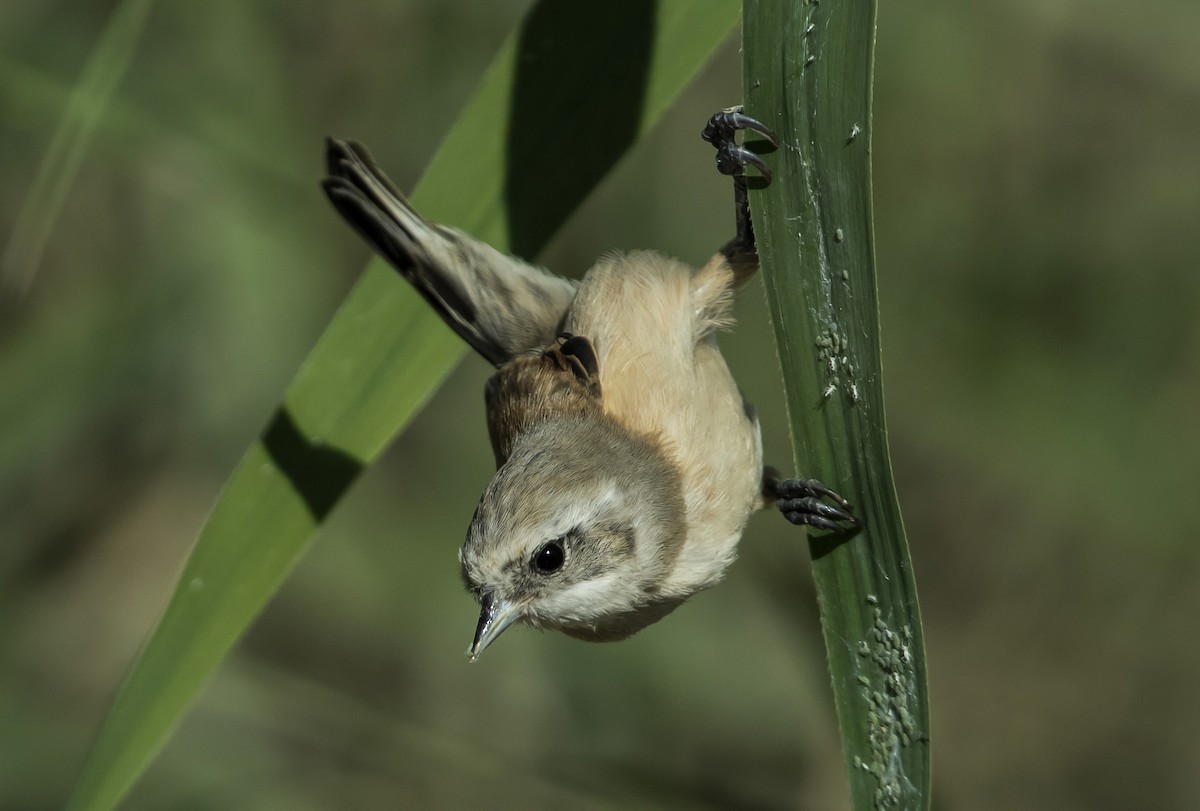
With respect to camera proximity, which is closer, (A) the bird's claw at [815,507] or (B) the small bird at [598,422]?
(A) the bird's claw at [815,507]

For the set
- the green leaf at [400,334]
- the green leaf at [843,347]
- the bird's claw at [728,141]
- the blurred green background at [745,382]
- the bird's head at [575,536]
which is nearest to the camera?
the green leaf at [843,347]

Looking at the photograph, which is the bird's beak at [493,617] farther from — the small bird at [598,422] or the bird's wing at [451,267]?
the bird's wing at [451,267]

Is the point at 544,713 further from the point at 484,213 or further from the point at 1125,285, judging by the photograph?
the point at 1125,285

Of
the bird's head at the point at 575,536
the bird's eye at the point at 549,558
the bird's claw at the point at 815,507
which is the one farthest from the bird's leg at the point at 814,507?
the bird's eye at the point at 549,558

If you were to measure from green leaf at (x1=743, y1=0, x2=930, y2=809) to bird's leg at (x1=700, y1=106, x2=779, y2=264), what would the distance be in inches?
1.0

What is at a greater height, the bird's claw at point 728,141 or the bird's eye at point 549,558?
the bird's claw at point 728,141

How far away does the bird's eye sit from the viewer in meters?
2.54

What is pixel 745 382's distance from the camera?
14.6 ft

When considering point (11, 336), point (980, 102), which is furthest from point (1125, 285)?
point (11, 336)

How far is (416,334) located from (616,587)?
2.74 feet

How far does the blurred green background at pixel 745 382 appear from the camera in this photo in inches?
159

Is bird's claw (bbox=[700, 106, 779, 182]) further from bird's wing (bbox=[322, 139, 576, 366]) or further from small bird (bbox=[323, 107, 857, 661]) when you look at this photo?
bird's wing (bbox=[322, 139, 576, 366])

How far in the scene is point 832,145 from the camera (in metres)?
1.90

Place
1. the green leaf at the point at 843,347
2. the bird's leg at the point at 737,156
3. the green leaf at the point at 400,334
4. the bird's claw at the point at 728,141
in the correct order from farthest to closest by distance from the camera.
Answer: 1. the green leaf at the point at 400,334
2. the bird's claw at the point at 728,141
3. the bird's leg at the point at 737,156
4. the green leaf at the point at 843,347
